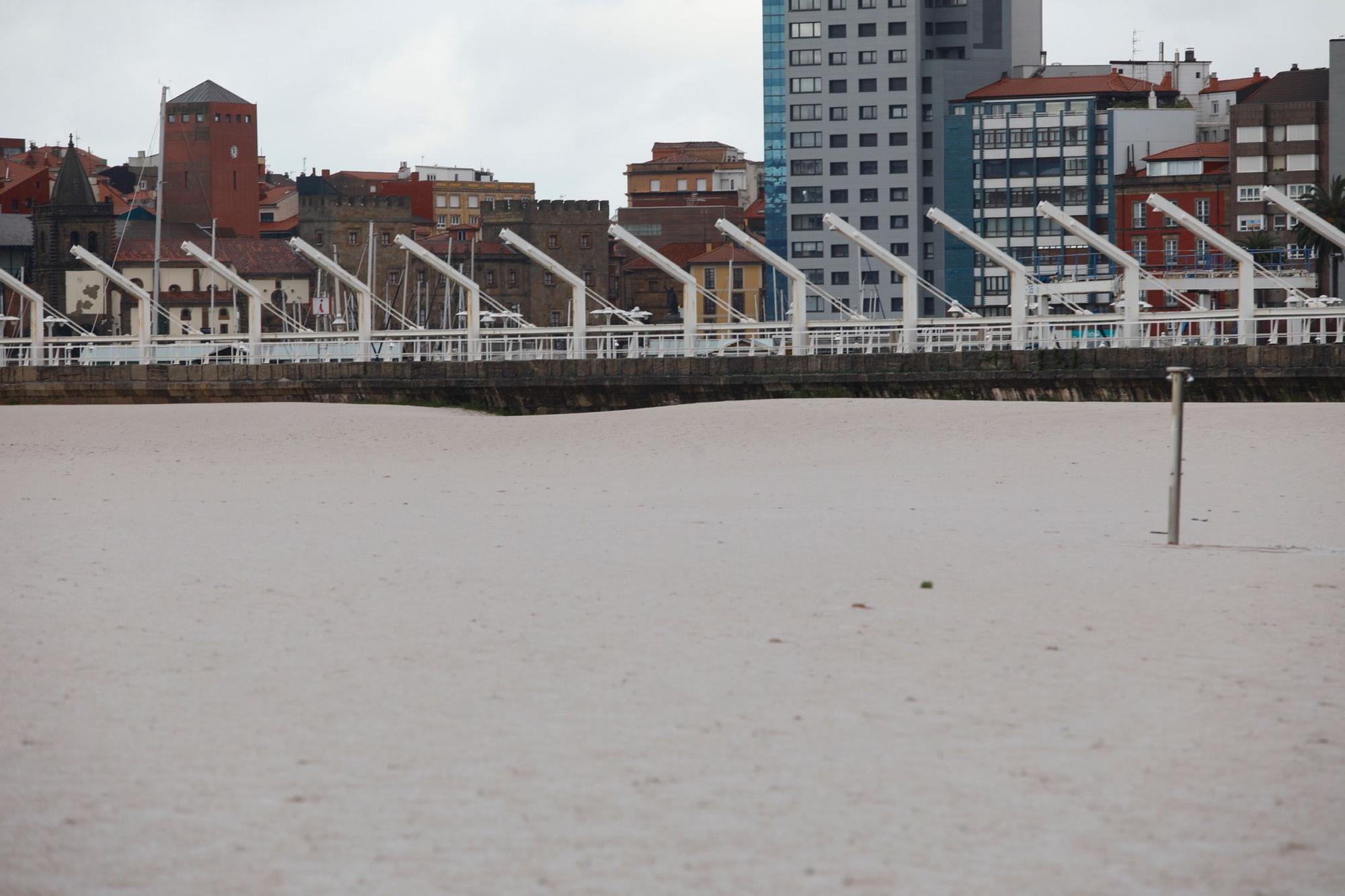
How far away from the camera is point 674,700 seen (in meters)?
6.72

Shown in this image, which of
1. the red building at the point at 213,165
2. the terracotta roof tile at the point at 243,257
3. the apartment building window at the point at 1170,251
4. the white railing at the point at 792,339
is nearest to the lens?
the white railing at the point at 792,339

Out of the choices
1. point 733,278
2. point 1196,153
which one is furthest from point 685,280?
point 733,278

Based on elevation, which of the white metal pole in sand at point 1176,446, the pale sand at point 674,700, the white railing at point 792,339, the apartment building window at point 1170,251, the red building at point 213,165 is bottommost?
the pale sand at point 674,700

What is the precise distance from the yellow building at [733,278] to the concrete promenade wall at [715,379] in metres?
67.7

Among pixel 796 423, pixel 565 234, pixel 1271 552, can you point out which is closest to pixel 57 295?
pixel 565 234

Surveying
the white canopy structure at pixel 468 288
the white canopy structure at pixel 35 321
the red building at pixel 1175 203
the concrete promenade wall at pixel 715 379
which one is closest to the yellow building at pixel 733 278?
the red building at pixel 1175 203

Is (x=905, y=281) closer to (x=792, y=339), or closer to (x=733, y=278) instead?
(x=792, y=339)

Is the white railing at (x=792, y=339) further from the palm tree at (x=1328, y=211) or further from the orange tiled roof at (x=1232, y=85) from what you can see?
the orange tiled roof at (x=1232, y=85)

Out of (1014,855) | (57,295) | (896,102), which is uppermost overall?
(896,102)

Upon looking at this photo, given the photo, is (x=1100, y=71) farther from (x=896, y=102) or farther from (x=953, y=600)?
(x=953, y=600)

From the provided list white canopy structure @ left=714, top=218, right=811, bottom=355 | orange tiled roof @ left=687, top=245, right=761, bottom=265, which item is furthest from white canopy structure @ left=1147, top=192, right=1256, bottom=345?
orange tiled roof @ left=687, top=245, right=761, bottom=265

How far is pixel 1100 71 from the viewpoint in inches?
4193

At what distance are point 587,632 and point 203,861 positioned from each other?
3526 mm

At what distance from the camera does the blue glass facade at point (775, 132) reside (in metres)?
107
